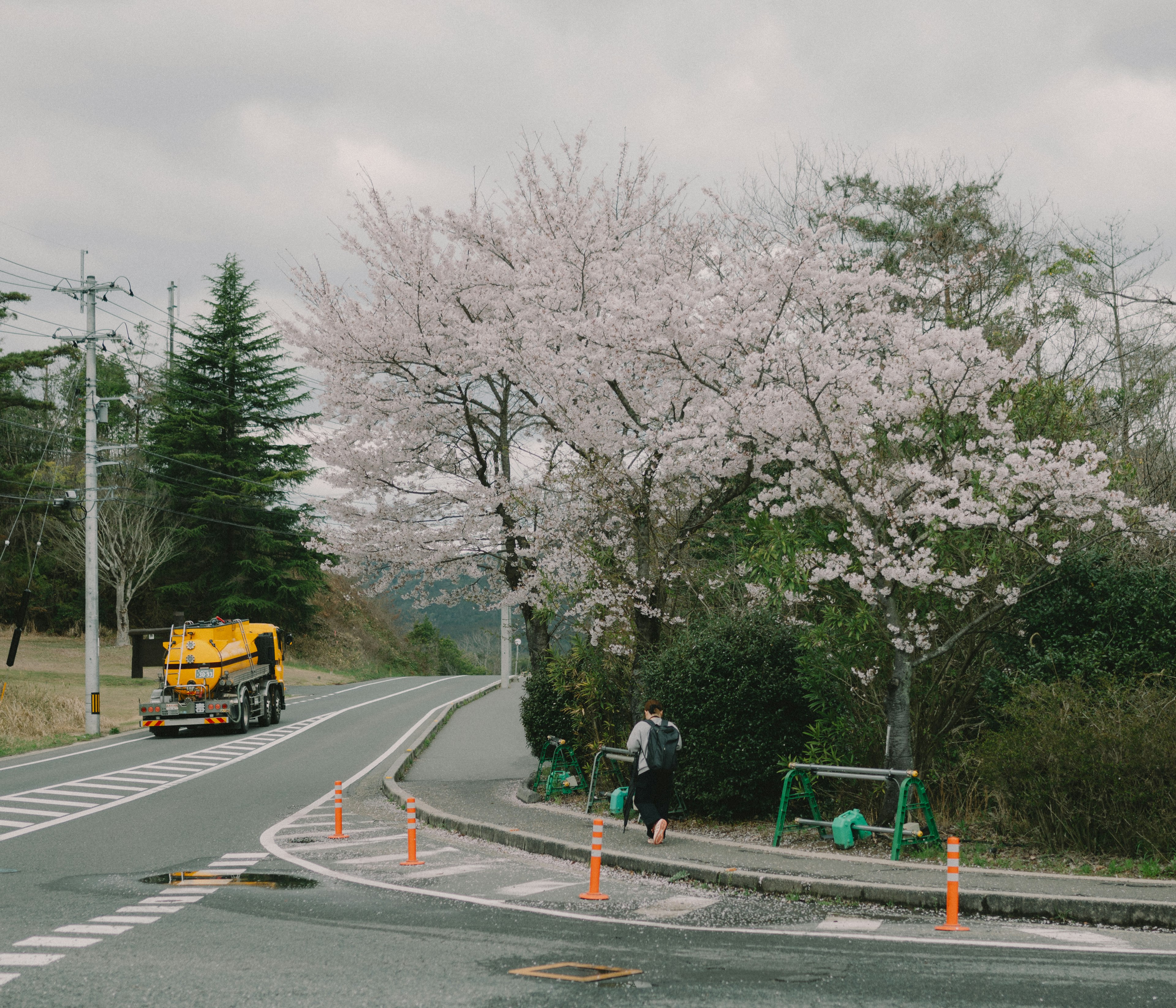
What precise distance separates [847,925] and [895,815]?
103 inches

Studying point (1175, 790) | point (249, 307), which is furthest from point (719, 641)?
point (249, 307)

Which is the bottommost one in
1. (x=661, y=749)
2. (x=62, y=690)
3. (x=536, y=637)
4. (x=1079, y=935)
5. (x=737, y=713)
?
(x=62, y=690)

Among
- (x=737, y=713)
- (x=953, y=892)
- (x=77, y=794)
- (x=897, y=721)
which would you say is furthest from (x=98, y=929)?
(x=77, y=794)

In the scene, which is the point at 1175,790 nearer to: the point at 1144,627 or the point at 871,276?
the point at 1144,627

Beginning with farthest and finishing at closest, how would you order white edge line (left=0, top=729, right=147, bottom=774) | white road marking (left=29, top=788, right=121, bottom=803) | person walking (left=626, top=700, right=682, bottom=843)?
white edge line (left=0, top=729, right=147, bottom=774)
white road marking (left=29, top=788, right=121, bottom=803)
person walking (left=626, top=700, right=682, bottom=843)

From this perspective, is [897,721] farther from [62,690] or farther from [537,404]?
[62,690]

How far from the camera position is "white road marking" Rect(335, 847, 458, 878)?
10.9 metres

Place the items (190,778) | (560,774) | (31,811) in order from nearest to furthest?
(31,811) < (560,774) < (190,778)

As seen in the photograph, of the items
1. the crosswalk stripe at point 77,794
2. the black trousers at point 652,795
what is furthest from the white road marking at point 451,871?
the crosswalk stripe at point 77,794

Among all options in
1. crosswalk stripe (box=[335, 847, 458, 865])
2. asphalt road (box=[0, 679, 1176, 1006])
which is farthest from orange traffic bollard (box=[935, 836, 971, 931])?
crosswalk stripe (box=[335, 847, 458, 865])

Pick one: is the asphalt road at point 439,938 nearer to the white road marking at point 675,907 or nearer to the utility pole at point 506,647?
the white road marking at point 675,907

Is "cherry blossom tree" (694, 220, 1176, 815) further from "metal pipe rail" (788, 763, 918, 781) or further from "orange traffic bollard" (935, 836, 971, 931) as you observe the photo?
"orange traffic bollard" (935, 836, 971, 931)

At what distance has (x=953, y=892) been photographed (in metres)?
7.72

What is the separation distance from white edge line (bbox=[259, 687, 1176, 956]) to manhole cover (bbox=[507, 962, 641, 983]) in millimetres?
1361
